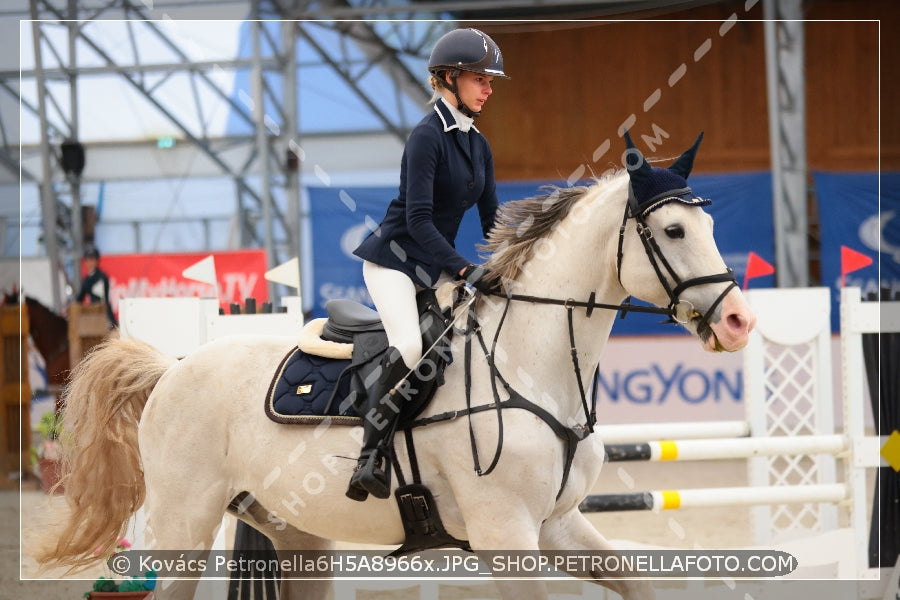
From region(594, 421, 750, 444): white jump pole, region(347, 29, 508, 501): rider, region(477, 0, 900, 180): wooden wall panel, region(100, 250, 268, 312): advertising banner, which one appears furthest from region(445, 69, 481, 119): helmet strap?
region(477, 0, 900, 180): wooden wall panel

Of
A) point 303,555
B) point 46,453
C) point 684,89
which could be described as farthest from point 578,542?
point 684,89

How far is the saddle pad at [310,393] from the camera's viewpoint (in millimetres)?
2848

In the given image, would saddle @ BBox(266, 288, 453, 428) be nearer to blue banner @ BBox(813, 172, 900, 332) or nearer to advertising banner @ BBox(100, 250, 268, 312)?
advertising banner @ BBox(100, 250, 268, 312)

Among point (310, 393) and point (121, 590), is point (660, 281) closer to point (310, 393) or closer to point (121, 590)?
point (310, 393)

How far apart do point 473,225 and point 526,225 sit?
6.77 metres

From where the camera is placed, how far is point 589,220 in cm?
268

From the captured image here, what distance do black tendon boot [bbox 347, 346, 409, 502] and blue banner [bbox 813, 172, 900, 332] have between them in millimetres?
7910

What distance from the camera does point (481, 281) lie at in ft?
9.12

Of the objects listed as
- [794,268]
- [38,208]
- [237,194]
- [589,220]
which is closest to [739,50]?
[794,268]

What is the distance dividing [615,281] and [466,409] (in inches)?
22.0

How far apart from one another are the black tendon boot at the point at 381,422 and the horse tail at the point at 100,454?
101 cm

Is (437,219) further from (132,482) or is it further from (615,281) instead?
(132,482)

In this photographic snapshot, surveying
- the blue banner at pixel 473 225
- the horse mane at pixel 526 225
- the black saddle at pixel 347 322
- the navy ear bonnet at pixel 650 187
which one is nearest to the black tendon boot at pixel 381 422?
the black saddle at pixel 347 322

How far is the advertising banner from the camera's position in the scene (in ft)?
30.7
